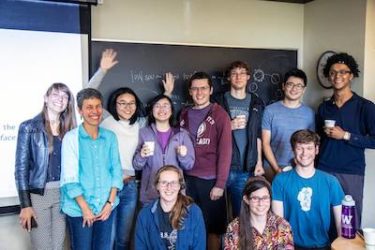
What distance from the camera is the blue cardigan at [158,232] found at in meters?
2.15

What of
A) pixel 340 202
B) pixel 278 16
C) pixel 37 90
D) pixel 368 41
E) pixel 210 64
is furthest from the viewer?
pixel 278 16

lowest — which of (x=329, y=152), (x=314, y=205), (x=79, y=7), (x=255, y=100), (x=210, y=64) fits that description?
(x=314, y=205)

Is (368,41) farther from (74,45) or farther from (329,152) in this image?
(74,45)

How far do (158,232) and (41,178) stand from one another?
826mm

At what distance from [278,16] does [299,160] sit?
189 cm

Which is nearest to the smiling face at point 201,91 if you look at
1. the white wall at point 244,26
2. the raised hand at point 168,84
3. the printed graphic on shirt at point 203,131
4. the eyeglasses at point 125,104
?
the printed graphic on shirt at point 203,131

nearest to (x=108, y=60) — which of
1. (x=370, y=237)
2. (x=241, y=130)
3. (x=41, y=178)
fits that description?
(x=41, y=178)

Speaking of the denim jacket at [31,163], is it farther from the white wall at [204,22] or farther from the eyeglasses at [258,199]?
the eyeglasses at [258,199]

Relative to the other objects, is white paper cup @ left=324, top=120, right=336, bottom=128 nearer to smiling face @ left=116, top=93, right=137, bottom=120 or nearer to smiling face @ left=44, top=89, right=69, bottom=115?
smiling face @ left=116, top=93, right=137, bottom=120

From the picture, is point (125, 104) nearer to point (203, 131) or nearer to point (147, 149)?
point (147, 149)

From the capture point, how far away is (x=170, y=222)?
216 cm

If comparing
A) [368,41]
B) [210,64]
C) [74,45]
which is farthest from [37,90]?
[368,41]

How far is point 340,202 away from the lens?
218cm

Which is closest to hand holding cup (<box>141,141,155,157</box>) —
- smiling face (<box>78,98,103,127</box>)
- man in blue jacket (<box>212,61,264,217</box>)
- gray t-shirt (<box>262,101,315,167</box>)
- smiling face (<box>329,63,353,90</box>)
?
smiling face (<box>78,98,103,127</box>)
